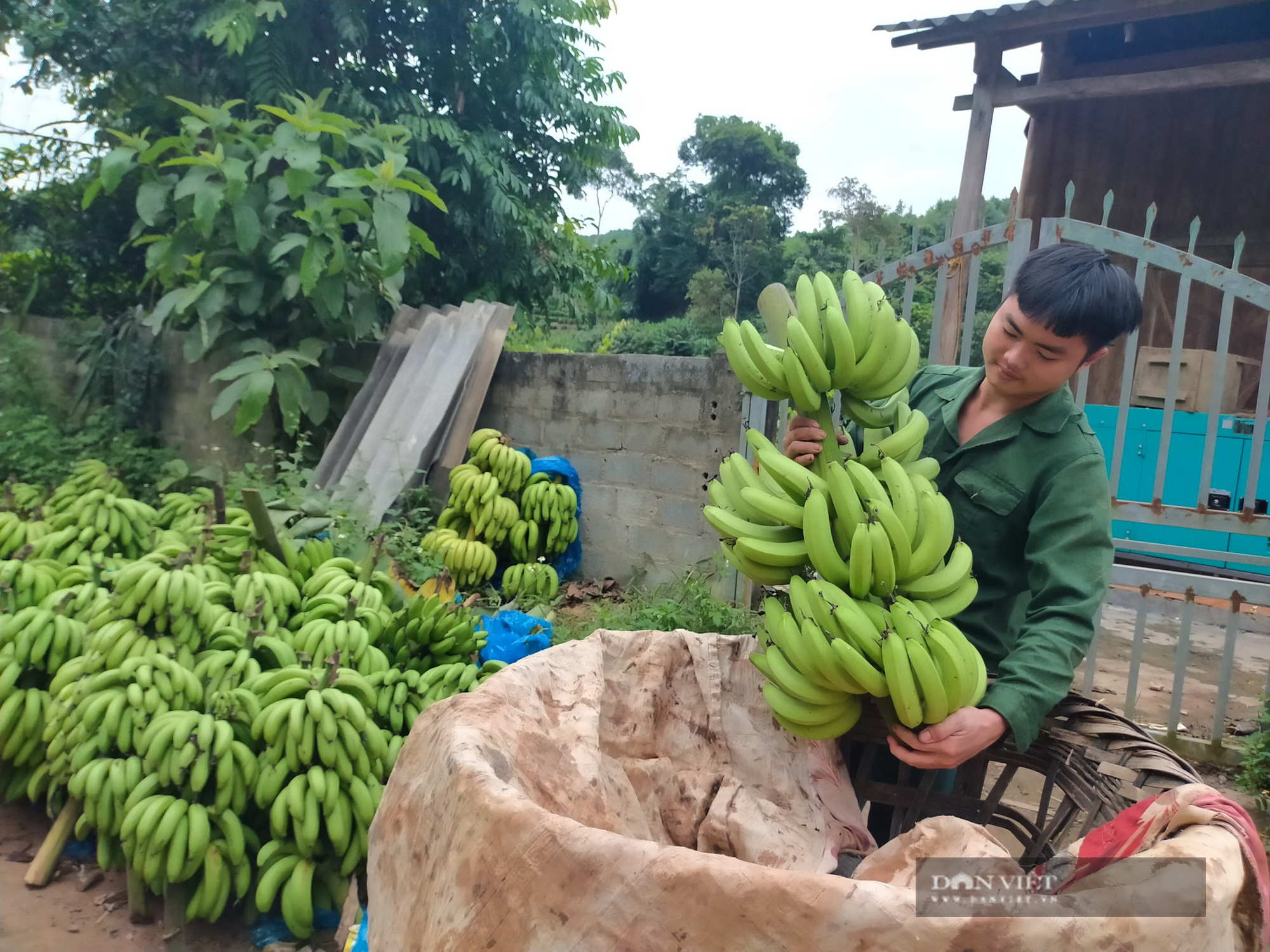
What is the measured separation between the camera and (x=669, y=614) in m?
3.83

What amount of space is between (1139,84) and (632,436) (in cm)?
413

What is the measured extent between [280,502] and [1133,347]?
13.8 ft

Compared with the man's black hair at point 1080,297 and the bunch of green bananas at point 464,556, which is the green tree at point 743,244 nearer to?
the bunch of green bananas at point 464,556

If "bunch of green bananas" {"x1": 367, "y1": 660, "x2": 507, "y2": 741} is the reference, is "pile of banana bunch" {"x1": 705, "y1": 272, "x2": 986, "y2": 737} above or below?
above

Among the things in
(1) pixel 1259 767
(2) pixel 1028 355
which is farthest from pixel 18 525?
(1) pixel 1259 767

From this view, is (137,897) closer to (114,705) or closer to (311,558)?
(114,705)

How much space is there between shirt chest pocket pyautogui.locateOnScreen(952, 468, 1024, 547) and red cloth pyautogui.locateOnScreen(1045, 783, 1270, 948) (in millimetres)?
602

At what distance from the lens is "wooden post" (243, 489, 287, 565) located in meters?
2.88

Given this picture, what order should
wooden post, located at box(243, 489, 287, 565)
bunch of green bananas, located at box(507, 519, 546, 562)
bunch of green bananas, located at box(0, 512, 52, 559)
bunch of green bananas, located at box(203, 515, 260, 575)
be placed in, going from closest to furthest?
wooden post, located at box(243, 489, 287, 565)
bunch of green bananas, located at box(203, 515, 260, 575)
bunch of green bananas, located at box(0, 512, 52, 559)
bunch of green bananas, located at box(507, 519, 546, 562)

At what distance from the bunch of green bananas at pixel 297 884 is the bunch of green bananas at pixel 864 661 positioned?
1457 millimetres

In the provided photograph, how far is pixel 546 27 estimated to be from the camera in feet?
22.9

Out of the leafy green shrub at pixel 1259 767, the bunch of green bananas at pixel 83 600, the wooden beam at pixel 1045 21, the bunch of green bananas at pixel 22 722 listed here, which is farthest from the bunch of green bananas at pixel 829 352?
the wooden beam at pixel 1045 21

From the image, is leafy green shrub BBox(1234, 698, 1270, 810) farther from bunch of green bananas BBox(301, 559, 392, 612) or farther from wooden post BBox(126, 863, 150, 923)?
wooden post BBox(126, 863, 150, 923)

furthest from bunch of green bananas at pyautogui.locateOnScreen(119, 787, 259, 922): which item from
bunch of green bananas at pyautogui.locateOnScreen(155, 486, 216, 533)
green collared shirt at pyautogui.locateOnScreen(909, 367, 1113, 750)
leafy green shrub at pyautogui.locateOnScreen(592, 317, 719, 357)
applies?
leafy green shrub at pyautogui.locateOnScreen(592, 317, 719, 357)
